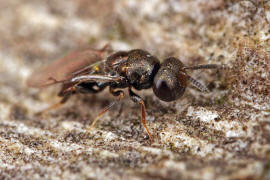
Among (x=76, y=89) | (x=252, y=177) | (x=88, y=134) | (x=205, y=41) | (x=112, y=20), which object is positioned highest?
(x=112, y=20)

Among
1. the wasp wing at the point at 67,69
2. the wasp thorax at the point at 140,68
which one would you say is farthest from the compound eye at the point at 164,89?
the wasp wing at the point at 67,69

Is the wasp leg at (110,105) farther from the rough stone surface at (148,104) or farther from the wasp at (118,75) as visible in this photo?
the rough stone surface at (148,104)

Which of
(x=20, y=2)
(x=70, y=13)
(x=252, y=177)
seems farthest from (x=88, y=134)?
(x=20, y=2)

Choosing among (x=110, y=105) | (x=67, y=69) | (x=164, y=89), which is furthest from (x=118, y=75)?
(x=164, y=89)

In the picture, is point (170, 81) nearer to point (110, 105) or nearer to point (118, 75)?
point (110, 105)

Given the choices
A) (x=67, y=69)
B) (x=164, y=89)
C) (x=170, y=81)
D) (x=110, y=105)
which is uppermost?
(x=67, y=69)

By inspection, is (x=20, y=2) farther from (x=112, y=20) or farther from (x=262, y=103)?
(x=262, y=103)

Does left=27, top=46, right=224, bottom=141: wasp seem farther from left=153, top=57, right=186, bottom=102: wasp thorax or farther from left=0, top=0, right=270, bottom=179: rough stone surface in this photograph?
left=0, top=0, right=270, bottom=179: rough stone surface
